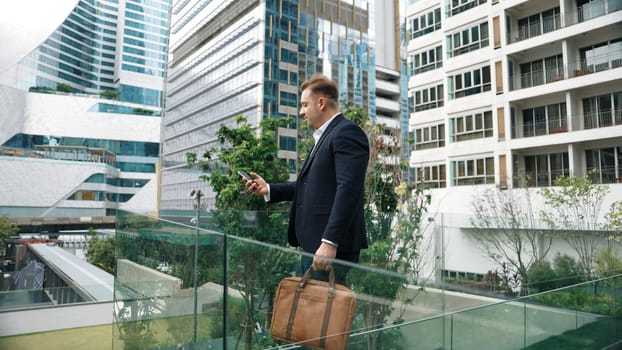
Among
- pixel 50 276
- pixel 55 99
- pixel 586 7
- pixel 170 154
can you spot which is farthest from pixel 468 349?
pixel 170 154

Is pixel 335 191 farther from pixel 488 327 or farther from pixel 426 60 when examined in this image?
pixel 426 60

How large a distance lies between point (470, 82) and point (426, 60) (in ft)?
8.15

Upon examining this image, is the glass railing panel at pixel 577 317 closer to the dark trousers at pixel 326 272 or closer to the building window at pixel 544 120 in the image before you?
the dark trousers at pixel 326 272

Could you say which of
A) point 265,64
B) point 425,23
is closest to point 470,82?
point 425,23

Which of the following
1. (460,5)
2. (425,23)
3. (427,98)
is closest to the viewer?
(460,5)

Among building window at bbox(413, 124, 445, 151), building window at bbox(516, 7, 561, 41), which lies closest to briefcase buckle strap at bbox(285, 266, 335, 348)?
building window at bbox(516, 7, 561, 41)

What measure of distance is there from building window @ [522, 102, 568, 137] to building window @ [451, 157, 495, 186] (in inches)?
53.2

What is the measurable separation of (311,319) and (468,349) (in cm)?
74

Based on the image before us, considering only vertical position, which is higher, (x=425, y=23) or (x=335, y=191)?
(x=425, y=23)

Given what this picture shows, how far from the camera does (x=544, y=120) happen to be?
12.6m

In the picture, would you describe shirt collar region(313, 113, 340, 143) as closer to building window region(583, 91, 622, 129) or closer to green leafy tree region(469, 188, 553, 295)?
green leafy tree region(469, 188, 553, 295)

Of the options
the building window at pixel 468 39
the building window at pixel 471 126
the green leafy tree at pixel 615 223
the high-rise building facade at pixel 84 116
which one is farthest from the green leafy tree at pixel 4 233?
the building window at pixel 468 39

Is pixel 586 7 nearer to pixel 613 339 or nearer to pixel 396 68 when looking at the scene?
pixel 613 339

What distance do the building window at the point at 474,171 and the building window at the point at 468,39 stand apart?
11.8 ft
